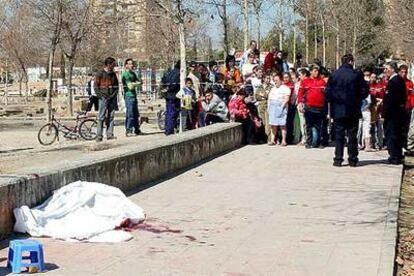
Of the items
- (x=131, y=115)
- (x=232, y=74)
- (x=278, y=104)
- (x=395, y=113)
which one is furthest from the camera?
(x=131, y=115)

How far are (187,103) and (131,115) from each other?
114 inches

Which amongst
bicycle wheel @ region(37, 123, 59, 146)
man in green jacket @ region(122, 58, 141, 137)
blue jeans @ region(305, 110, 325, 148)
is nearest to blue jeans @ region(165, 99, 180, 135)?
man in green jacket @ region(122, 58, 141, 137)

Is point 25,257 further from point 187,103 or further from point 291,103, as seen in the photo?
point 187,103

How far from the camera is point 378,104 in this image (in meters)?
18.2

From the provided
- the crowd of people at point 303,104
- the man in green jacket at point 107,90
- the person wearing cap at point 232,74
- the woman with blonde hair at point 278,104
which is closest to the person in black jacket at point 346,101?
the crowd of people at point 303,104

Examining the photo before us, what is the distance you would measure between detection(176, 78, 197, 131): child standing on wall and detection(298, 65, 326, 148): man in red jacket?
3.58 meters

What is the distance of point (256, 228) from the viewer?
29.5 feet

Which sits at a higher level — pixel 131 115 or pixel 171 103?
pixel 171 103

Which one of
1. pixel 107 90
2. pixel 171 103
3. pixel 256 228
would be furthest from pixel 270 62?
pixel 256 228

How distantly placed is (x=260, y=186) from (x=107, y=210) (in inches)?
152

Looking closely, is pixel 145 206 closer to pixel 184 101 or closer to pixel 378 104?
pixel 378 104

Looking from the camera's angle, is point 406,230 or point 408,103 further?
point 408,103

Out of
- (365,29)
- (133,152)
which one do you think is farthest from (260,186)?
(365,29)

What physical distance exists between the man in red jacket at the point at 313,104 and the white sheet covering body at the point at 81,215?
9.46 metres
